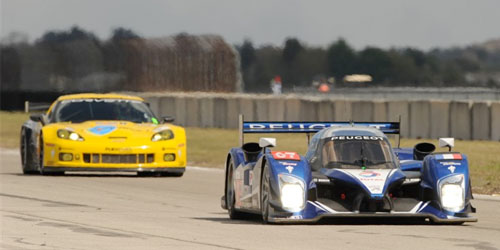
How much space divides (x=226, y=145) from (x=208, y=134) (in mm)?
4776

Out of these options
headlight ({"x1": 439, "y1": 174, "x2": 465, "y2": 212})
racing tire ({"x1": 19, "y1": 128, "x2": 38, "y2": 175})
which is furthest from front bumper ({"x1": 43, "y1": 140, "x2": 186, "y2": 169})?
headlight ({"x1": 439, "y1": 174, "x2": 465, "y2": 212})

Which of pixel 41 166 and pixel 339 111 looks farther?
pixel 339 111

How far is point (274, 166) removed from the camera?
465 inches

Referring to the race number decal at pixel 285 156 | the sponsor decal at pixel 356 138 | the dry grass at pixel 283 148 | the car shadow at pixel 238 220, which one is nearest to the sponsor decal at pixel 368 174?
the race number decal at pixel 285 156

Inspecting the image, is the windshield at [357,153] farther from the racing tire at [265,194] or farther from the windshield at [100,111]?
the windshield at [100,111]

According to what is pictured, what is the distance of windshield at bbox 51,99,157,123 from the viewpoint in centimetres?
2030

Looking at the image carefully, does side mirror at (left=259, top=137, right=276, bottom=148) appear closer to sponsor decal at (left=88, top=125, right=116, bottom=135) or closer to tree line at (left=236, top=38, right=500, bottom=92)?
sponsor decal at (left=88, top=125, right=116, bottom=135)

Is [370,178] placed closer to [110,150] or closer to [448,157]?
[448,157]

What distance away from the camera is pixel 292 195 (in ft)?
38.1

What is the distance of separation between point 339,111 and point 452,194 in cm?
2079

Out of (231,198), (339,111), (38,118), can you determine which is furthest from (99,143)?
(339,111)

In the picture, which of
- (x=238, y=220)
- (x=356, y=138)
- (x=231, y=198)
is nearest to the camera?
(x=356, y=138)

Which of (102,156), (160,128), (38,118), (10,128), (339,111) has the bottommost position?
(10,128)

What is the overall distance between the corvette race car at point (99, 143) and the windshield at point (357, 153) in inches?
280
